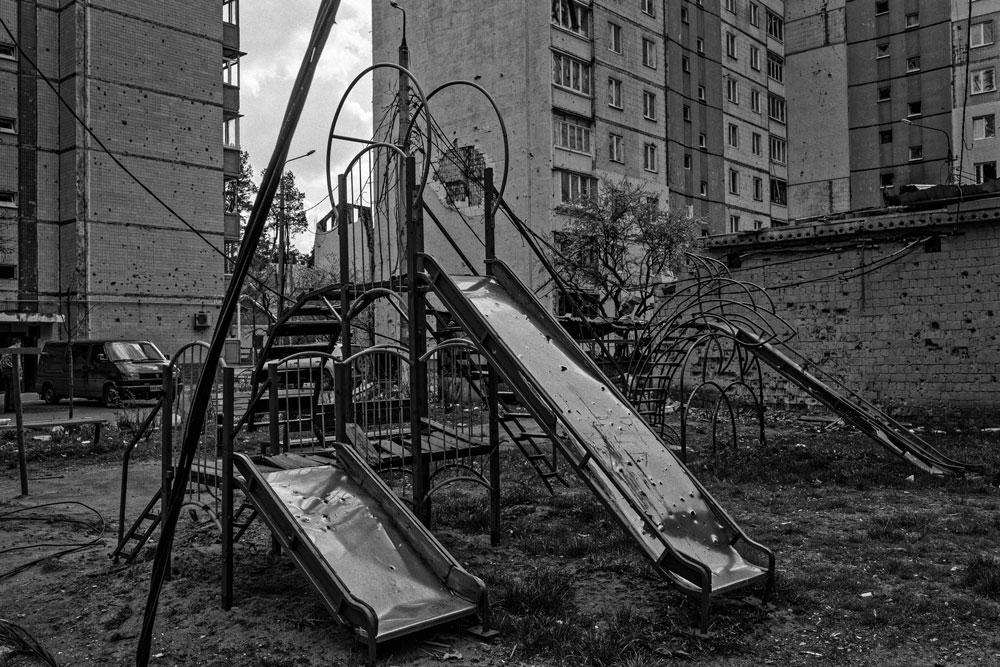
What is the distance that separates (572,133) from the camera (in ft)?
104

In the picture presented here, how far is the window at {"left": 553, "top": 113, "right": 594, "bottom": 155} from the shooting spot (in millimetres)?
31219

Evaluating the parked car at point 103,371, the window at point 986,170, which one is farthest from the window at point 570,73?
the window at point 986,170

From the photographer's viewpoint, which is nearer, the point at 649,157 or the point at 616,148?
the point at 616,148

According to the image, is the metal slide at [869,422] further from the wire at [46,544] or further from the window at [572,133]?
the window at [572,133]

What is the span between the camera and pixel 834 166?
1690 inches

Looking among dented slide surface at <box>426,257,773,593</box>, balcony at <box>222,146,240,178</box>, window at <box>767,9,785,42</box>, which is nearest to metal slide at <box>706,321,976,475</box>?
dented slide surface at <box>426,257,773,593</box>

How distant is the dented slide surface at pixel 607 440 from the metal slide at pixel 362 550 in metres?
1.11

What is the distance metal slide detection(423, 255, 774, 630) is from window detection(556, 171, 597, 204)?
24.5 m

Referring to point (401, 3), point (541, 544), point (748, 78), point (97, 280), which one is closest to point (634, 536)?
point (541, 544)

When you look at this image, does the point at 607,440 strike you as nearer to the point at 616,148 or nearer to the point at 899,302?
the point at 899,302

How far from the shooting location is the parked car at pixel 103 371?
20.8m

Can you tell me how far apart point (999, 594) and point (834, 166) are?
41.6 meters

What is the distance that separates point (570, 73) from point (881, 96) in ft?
63.1

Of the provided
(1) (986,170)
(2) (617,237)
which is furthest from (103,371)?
(1) (986,170)
